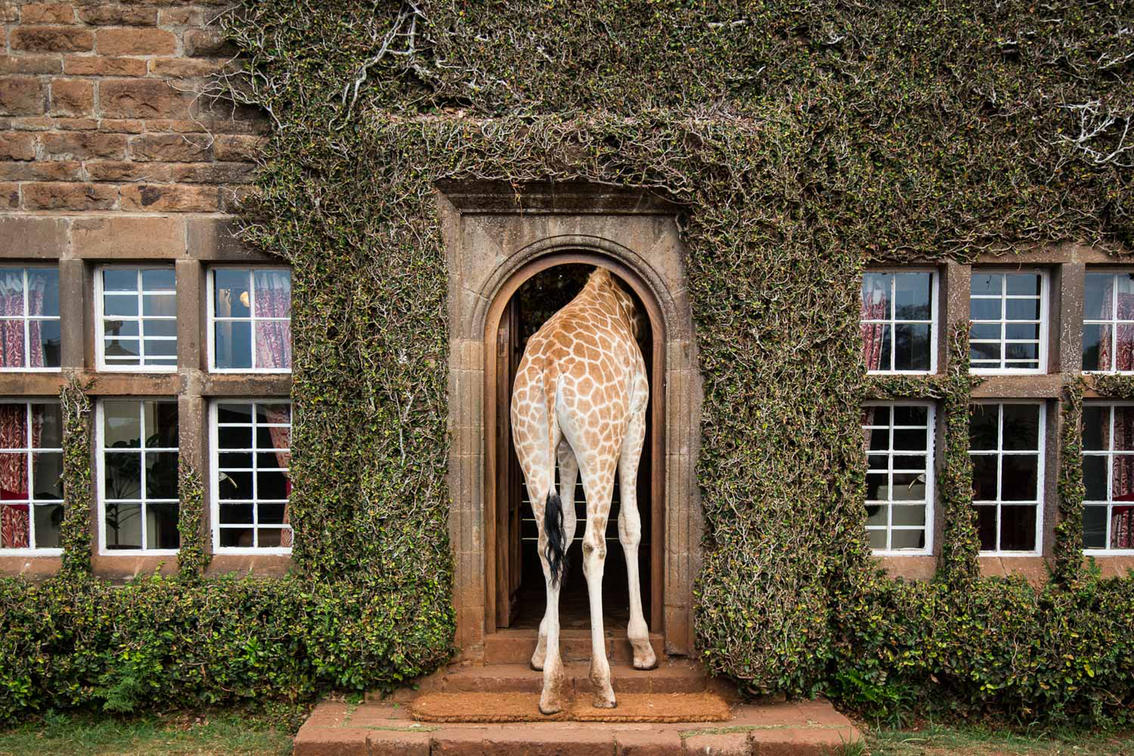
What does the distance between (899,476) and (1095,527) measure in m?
1.74

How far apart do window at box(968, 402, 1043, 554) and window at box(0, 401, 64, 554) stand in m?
7.61

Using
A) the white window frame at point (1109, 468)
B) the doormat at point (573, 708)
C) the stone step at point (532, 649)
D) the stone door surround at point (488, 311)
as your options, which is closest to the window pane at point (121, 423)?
the stone door surround at point (488, 311)

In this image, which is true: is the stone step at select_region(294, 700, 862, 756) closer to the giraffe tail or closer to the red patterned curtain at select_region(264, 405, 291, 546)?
the giraffe tail

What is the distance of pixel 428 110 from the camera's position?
556 cm

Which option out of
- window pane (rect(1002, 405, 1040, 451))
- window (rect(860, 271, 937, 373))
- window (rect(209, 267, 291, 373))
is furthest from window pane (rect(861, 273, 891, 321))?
window (rect(209, 267, 291, 373))

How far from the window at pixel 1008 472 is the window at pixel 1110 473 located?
50 cm

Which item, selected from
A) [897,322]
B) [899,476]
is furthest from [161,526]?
Result: [897,322]

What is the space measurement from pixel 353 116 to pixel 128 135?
6.16ft

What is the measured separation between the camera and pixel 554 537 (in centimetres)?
490

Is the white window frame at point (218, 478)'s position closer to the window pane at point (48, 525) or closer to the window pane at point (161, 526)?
the window pane at point (161, 526)

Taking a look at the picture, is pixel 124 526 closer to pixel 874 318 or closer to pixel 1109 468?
pixel 874 318

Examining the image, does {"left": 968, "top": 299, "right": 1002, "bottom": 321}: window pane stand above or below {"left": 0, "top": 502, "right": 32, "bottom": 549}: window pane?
above

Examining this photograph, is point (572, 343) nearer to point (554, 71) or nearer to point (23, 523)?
point (554, 71)

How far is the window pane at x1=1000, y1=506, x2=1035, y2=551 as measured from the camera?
19.6 feet
